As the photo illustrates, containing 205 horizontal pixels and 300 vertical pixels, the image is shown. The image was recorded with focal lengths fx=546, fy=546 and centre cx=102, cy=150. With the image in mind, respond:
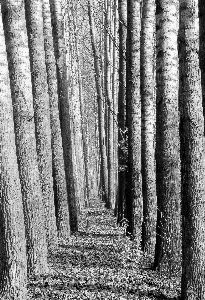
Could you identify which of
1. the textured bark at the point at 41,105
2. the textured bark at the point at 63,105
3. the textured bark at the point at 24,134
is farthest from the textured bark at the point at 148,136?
the textured bark at the point at 63,105

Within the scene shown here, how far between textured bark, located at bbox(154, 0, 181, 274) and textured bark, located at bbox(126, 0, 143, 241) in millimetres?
3532

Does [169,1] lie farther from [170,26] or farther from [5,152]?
[5,152]

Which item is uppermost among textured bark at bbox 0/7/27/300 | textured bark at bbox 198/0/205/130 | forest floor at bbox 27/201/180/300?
textured bark at bbox 198/0/205/130

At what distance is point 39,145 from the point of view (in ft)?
35.8

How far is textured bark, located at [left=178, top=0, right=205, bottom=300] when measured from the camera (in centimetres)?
652

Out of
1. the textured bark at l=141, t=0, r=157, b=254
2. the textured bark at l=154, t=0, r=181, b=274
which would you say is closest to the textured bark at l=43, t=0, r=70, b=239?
the textured bark at l=141, t=0, r=157, b=254

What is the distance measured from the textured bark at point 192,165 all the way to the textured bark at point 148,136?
3.66 metres

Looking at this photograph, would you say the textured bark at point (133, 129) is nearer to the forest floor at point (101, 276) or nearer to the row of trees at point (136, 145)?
the row of trees at point (136, 145)

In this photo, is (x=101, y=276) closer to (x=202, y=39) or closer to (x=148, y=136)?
(x=148, y=136)

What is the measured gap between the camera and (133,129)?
1251 centimetres

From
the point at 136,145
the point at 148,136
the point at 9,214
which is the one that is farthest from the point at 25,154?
the point at 136,145

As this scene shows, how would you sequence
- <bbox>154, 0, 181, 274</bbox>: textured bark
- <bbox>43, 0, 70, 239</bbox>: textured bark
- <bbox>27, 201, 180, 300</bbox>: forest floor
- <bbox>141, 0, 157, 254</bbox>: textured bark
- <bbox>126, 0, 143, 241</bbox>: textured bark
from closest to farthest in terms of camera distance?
<bbox>27, 201, 180, 300</bbox>: forest floor < <bbox>154, 0, 181, 274</bbox>: textured bark < <bbox>141, 0, 157, 254</bbox>: textured bark < <bbox>126, 0, 143, 241</bbox>: textured bark < <bbox>43, 0, 70, 239</bbox>: textured bark

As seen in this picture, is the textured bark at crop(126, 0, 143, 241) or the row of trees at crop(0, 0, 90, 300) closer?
the row of trees at crop(0, 0, 90, 300)

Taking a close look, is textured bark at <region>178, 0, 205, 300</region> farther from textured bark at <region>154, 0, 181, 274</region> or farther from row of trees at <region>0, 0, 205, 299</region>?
textured bark at <region>154, 0, 181, 274</region>
